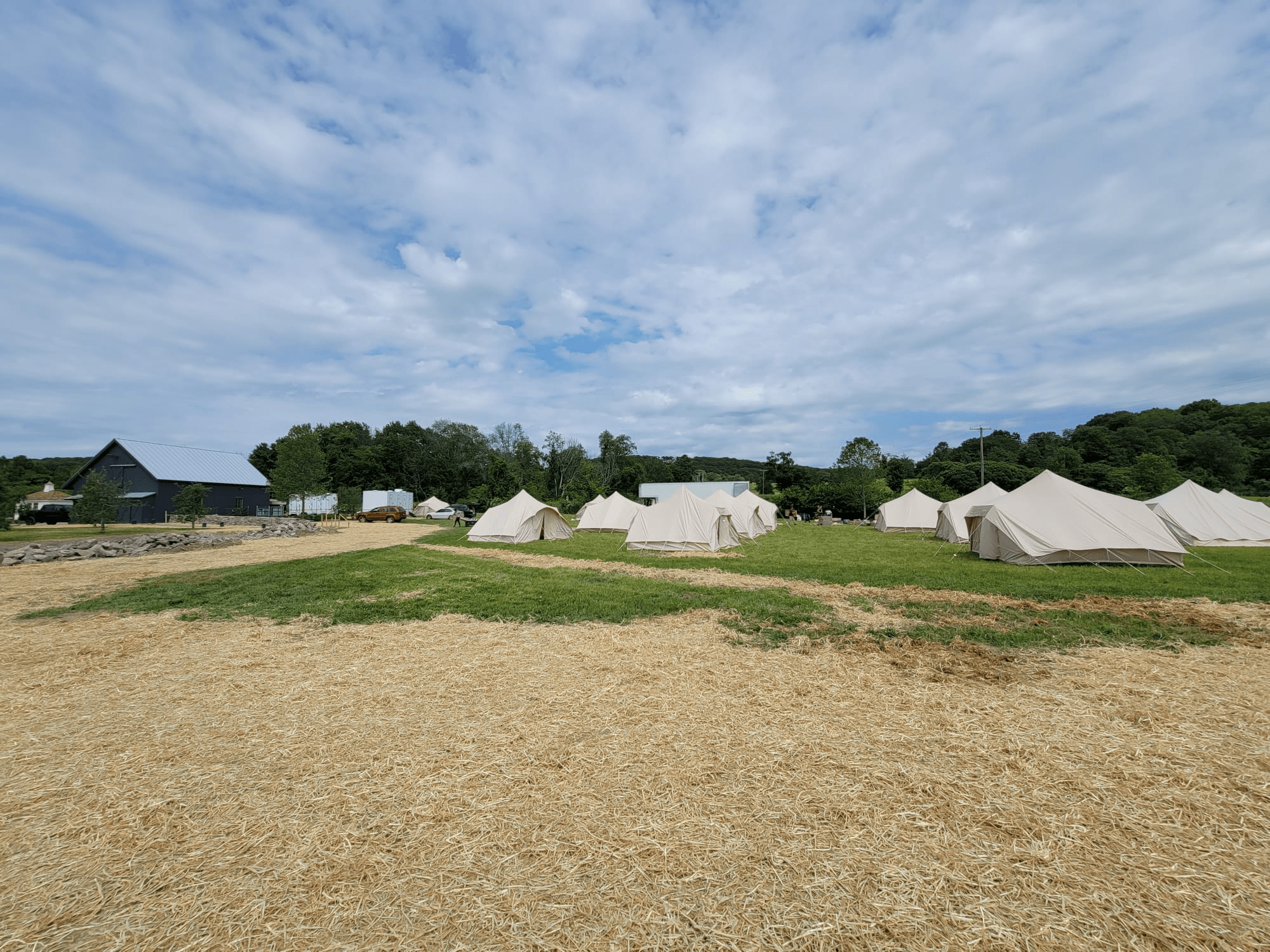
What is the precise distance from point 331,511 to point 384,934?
181 feet

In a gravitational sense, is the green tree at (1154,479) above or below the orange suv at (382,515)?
above

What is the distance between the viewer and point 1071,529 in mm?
15195

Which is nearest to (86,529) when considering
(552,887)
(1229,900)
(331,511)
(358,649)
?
(331,511)

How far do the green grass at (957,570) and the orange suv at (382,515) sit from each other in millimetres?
29991

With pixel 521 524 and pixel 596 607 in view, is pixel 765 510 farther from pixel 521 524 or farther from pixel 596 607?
pixel 596 607

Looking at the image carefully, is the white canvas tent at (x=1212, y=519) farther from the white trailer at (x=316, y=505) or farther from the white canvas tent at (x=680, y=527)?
the white trailer at (x=316, y=505)

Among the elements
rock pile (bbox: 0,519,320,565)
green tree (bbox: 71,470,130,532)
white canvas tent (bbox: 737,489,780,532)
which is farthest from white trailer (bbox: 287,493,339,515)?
white canvas tent (bbox: 737,489,780,532)

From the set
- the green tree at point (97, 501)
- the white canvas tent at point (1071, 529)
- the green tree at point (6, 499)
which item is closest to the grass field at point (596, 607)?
the white canvas tent at point (1071, 529)

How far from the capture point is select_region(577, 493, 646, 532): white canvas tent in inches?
1202

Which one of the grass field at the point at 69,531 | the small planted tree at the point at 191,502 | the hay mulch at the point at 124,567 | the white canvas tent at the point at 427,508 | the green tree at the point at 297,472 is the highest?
the green tree at the point at 297,472

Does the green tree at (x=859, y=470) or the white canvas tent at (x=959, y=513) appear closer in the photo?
the white canvas tent at (x=959, y=513)

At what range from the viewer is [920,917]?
246 cm

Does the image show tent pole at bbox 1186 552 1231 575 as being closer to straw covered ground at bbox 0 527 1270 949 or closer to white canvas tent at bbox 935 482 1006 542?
white canvas tent at bbox 935 482 1006 542

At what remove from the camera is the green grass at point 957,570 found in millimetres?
11070
